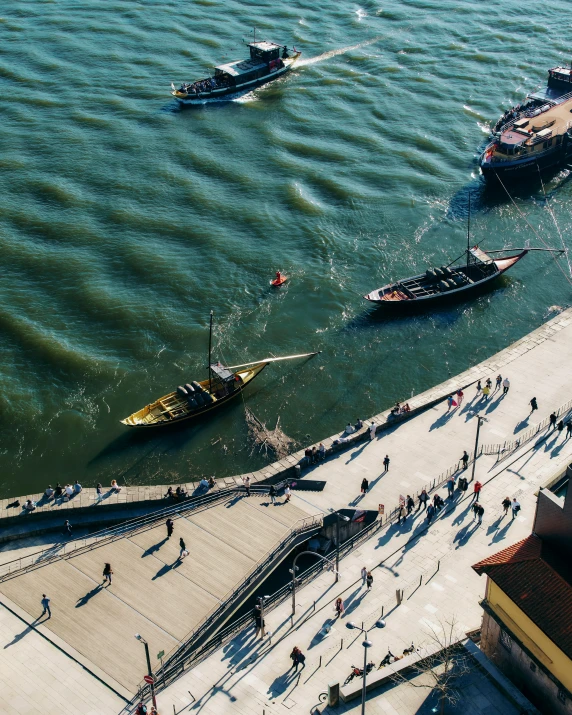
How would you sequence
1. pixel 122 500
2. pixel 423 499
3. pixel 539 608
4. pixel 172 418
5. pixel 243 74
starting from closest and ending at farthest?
pixel 539 608 → pixel 423 499 → pixel 122 500 → pixel 172 418 → pixel 243 74

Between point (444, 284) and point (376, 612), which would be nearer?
point (376, 612)

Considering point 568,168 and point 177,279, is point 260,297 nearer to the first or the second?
point 177,279

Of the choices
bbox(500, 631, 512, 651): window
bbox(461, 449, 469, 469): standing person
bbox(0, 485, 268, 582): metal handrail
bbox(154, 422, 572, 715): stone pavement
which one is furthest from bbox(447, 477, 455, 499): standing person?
bbox(500, 631, 512, 651): window

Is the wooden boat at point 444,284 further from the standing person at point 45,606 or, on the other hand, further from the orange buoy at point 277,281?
the standing person at point 45,606

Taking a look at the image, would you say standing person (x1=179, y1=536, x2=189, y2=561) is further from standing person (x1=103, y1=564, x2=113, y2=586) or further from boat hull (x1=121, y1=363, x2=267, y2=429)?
boat hull (x1=121, y1=363, x2=267, y2=429)

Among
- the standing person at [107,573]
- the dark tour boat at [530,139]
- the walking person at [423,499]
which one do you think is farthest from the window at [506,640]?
the dark tour boat at [530,139]

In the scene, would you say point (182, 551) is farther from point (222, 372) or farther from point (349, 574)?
point (222, 372)

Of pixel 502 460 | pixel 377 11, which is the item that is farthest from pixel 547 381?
pixel 377 11

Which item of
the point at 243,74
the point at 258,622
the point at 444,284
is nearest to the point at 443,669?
the point at 258,622
